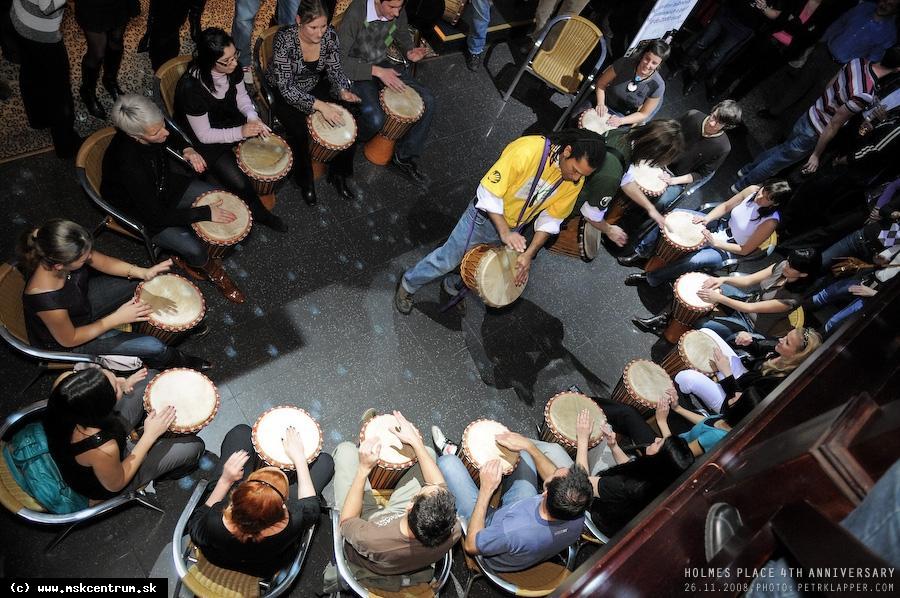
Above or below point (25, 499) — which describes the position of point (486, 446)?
above

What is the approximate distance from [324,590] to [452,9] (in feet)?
17.3

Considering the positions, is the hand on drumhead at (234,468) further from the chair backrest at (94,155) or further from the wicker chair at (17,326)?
the chair backrest at (94,155)

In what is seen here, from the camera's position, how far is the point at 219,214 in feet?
12.2

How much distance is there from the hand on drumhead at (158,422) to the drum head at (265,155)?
5.65 feet

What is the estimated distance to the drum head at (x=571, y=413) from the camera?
3781 mm

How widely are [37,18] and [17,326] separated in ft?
5.71

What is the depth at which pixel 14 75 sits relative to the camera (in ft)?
14.5

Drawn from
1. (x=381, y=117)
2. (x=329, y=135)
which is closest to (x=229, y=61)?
(x=329, y=135)

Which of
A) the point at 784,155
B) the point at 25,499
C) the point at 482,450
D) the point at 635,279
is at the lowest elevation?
the point at 25,499

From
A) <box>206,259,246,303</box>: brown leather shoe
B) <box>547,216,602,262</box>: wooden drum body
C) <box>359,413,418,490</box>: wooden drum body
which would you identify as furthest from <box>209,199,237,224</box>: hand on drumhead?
<box>547,216,602,262</box>: wooden drum body

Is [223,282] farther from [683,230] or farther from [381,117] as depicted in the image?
[683,230]

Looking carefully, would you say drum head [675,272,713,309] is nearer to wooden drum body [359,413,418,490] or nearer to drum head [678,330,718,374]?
drum head [678,330,718,374]

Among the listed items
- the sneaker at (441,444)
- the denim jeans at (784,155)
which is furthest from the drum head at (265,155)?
the denim jeans at (784,155)

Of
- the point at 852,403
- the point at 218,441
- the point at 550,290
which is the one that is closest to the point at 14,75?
the point at 218,441
